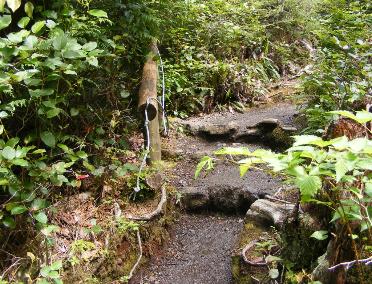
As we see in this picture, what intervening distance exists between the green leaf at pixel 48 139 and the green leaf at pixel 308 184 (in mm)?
2435

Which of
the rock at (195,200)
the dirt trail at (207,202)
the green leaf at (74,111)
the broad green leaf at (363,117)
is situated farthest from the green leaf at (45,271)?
the rock at (195,200)

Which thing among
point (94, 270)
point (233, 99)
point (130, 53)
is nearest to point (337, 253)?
point (94, 270)

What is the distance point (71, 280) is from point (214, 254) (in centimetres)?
172

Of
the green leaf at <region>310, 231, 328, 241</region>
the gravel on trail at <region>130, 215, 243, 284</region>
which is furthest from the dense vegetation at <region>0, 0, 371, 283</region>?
the gravel on trail at <region>130, 215, 243, 284</region>

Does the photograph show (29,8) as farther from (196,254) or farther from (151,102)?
(196,254)

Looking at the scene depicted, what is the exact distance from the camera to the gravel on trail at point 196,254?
152 inches

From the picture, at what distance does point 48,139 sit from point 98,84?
→ 3.82 ft

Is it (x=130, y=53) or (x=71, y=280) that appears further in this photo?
(x=130, y=53)

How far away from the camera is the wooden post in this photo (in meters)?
4.74

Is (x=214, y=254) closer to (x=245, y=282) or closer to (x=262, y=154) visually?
(x=245, y=282)

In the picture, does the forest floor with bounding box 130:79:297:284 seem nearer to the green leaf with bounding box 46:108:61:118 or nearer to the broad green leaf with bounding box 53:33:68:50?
the green leaf with bounding box 46:108:61:118

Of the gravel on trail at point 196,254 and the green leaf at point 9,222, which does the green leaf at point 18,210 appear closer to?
the green leaf at point 9,222

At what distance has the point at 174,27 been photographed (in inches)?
302

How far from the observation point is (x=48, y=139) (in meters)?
3.21
